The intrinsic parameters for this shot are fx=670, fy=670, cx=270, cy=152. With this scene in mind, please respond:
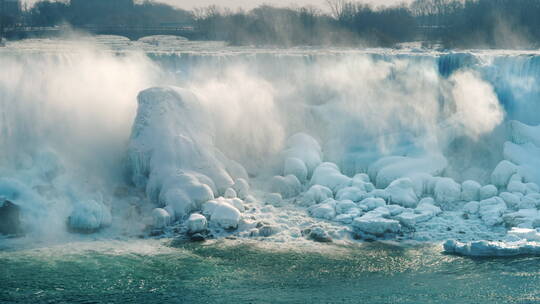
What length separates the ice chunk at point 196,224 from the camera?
569 inches

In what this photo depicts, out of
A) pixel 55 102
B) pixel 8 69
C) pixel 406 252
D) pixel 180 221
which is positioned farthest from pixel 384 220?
pixel 8 69

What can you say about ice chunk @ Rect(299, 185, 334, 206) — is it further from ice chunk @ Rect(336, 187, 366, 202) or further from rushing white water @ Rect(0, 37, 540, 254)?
rushing white water @ Rect(0, 37, 540, 254)

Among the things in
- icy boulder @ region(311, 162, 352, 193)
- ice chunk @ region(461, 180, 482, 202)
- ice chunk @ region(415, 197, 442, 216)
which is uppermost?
icy boulder @ region(311, 162, 352, 193)

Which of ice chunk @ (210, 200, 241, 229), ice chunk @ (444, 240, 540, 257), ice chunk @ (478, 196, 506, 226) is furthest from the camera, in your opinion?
ice chunk @ (478, 196, 506, 226)

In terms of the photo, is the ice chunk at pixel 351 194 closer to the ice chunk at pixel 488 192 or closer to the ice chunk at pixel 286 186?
the ice chunk at pixel 286 186

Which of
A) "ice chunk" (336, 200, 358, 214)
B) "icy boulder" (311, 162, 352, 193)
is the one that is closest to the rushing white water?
"icy boulder" (311, 162, 352, 193)

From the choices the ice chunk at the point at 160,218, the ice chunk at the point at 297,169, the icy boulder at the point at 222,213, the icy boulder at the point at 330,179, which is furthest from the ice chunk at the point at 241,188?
the ice chunk at the point at 160,218

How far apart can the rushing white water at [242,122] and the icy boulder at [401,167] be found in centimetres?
4

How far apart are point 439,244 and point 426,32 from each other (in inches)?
1066

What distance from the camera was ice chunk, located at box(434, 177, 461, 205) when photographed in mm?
16344

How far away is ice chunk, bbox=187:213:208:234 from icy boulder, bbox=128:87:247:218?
24.1 inches

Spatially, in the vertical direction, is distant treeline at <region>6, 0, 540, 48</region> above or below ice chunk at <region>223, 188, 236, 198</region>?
above

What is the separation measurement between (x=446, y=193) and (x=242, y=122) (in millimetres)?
6306

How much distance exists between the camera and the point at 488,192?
16.4 meters
